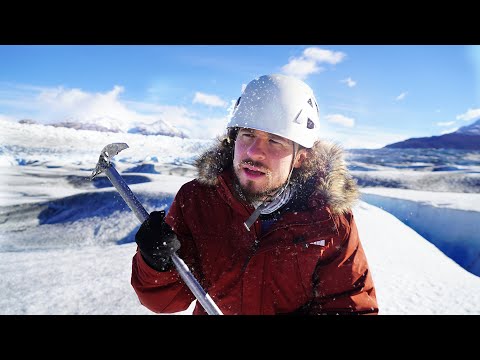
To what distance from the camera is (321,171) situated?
1.57m

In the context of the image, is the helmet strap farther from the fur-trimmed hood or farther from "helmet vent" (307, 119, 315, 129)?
"helmet vent" (307, 119, 315, 129)

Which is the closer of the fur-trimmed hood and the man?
the man

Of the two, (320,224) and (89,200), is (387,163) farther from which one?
(320,224)

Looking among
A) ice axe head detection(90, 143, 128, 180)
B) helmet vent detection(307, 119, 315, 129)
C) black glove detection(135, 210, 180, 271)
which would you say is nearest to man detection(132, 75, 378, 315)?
black glove detection(135, 210, 180, 271)

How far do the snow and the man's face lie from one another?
0.89ft

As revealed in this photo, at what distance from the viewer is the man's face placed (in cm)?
139

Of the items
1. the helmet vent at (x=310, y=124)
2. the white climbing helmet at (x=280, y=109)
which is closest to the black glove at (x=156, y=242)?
the white climbing helmet at (x=280, y=109)

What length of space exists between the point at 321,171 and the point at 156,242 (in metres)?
0.85

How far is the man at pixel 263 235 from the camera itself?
1261 mm

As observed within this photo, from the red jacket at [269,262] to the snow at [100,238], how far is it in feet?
1.14

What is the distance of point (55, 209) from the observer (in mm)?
8344
